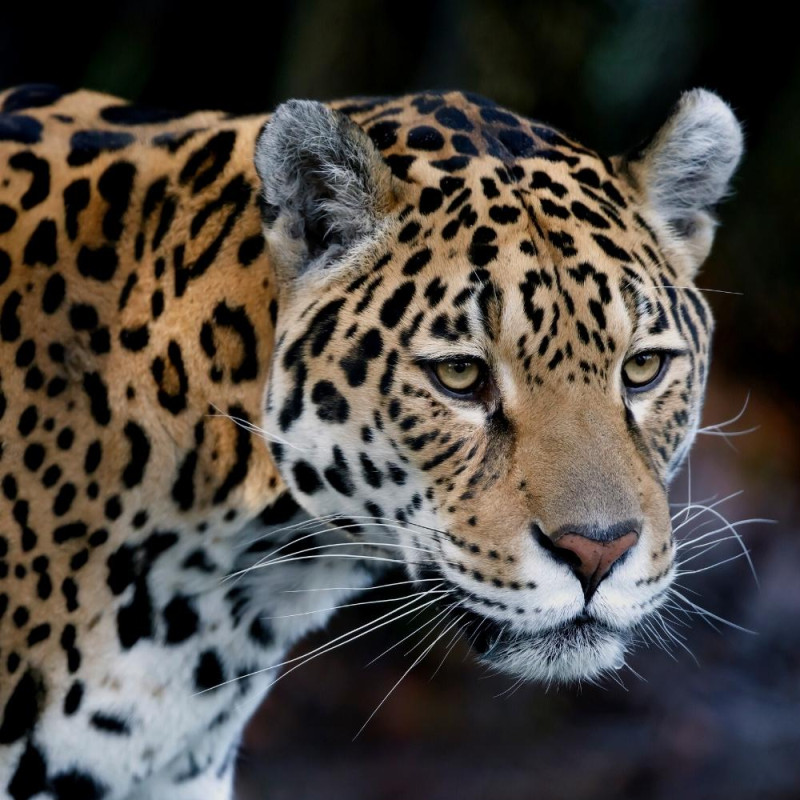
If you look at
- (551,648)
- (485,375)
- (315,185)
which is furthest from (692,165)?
(551,648)

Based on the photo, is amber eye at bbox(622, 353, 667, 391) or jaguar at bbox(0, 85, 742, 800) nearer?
jaguar at bbox(0, 85, 742, 800)

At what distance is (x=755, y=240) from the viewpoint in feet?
31.6

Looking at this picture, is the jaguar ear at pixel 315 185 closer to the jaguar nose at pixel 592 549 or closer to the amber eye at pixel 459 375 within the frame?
the amber eye at pixel 459 375

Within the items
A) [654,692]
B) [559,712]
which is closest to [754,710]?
[654,692]

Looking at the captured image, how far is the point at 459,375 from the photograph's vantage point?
3807mm

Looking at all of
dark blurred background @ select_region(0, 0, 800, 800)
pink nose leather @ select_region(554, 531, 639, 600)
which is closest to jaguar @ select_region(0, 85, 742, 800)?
pink nose leather @ select_region(554, 531, 639, 600)

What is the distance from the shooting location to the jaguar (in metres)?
3.73

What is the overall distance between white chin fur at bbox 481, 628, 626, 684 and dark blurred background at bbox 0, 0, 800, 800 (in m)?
4.97

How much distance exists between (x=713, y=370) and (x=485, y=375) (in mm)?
6619

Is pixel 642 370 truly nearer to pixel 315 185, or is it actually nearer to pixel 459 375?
pixel 459 375

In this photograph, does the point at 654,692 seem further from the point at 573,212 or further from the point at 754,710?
the point at 573,212

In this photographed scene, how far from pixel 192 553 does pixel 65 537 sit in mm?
401

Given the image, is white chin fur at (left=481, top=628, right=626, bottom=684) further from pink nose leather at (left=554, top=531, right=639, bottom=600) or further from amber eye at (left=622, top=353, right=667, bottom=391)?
amber eye at (left=622, top=353, right=667, bottom=391)

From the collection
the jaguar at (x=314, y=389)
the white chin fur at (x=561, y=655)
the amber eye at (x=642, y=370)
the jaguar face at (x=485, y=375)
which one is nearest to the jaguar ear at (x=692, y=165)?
the jaguar at (x=314, y=389)
